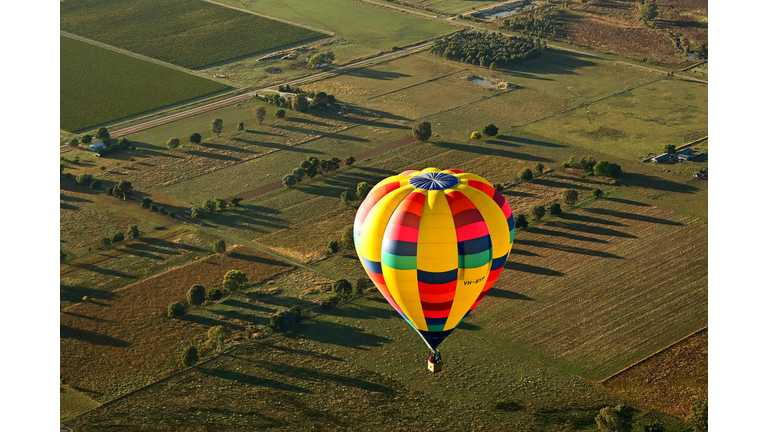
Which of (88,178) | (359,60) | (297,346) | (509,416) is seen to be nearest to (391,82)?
(359,60)

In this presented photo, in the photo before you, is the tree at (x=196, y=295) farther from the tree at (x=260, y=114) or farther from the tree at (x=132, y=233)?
the tree at (x=260, y=114)

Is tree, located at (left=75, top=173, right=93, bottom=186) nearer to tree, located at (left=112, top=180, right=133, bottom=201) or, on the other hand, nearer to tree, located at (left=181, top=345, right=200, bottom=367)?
tree, located at (left=112, top=180, right=133, bottom=201)

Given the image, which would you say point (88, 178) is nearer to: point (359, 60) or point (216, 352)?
point (216, 352)

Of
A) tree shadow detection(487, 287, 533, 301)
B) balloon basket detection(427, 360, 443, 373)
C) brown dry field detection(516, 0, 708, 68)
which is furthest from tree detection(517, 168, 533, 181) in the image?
brown dry field detection(516, 0, 708, 68)

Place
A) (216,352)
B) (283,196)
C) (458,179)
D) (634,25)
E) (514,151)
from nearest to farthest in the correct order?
(458,179)
(216,352)
(283,196)
(514,151)
(634,25)

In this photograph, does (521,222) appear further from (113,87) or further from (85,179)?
(113,87)

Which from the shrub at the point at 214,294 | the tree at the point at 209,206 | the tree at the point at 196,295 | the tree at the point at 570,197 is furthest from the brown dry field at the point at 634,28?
the tree at the point at 196,295

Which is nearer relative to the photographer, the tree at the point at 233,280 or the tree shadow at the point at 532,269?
the tree at the point at 233,280
